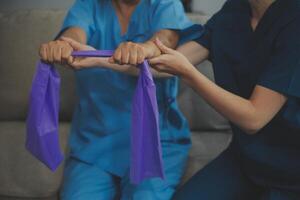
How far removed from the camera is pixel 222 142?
61.4 inches

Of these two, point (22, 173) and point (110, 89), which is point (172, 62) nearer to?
point (110, 89)

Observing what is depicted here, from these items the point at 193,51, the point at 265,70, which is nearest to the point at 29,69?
the point at 193,51

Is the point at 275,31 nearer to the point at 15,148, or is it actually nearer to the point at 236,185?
the point at 236,185

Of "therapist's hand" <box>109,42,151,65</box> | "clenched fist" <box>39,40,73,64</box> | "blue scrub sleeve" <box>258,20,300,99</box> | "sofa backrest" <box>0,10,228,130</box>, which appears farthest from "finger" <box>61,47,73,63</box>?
"sofa backrest" <box>0,10,228,130</box>

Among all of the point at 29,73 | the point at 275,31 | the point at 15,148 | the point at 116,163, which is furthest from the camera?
the point at 29,73

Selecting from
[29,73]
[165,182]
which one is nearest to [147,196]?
[165,182]

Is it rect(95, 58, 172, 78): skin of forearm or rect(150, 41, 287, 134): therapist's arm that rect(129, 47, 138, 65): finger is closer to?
rect(150, 41, 287, 134): therapist's arm

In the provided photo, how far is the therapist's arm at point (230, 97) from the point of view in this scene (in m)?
1.02

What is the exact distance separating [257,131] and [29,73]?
2.88 ft

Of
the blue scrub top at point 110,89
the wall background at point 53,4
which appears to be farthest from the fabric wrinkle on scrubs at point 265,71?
the wall background at point 53,4

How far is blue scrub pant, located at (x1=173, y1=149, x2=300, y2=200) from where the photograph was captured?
119cm

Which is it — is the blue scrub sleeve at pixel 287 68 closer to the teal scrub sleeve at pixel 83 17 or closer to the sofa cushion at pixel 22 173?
the teal scrub sleeve at pixel 83 17

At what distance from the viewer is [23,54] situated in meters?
1.61

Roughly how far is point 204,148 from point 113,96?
0.41 metres
